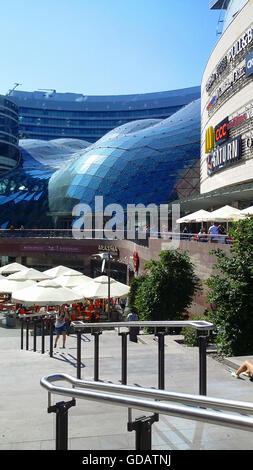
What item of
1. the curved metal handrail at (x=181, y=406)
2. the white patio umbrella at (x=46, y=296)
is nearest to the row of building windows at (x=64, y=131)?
the white patio umbrella at (x=46, y=296)

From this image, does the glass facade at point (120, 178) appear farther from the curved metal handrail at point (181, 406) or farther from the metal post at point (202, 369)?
the curved metal handrail at point (181, 406)

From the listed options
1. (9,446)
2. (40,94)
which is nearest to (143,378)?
(9,446)

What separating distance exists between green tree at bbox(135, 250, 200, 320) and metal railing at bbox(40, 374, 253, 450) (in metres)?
11.6

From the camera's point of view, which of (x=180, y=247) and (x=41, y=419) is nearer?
(x=41, y=419)

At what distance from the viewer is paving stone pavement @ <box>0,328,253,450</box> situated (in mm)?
4309

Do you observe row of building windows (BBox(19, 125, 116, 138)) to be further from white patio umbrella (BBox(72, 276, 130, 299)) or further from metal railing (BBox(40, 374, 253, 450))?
metal railing (BBox(40, 374, 253, 450))

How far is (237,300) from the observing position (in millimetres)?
9914

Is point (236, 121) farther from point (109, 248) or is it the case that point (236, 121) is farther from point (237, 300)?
point (237, 300)

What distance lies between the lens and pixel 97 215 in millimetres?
51156

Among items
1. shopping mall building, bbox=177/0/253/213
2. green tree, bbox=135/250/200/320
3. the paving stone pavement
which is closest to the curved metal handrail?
the paving stone pavement

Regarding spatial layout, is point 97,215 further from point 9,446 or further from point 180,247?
point 9,446

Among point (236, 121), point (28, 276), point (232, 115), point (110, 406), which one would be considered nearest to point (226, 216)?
point (236, 121)

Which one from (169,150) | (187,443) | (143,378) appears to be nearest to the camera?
(187,443)

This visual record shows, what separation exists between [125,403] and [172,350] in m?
6.84
